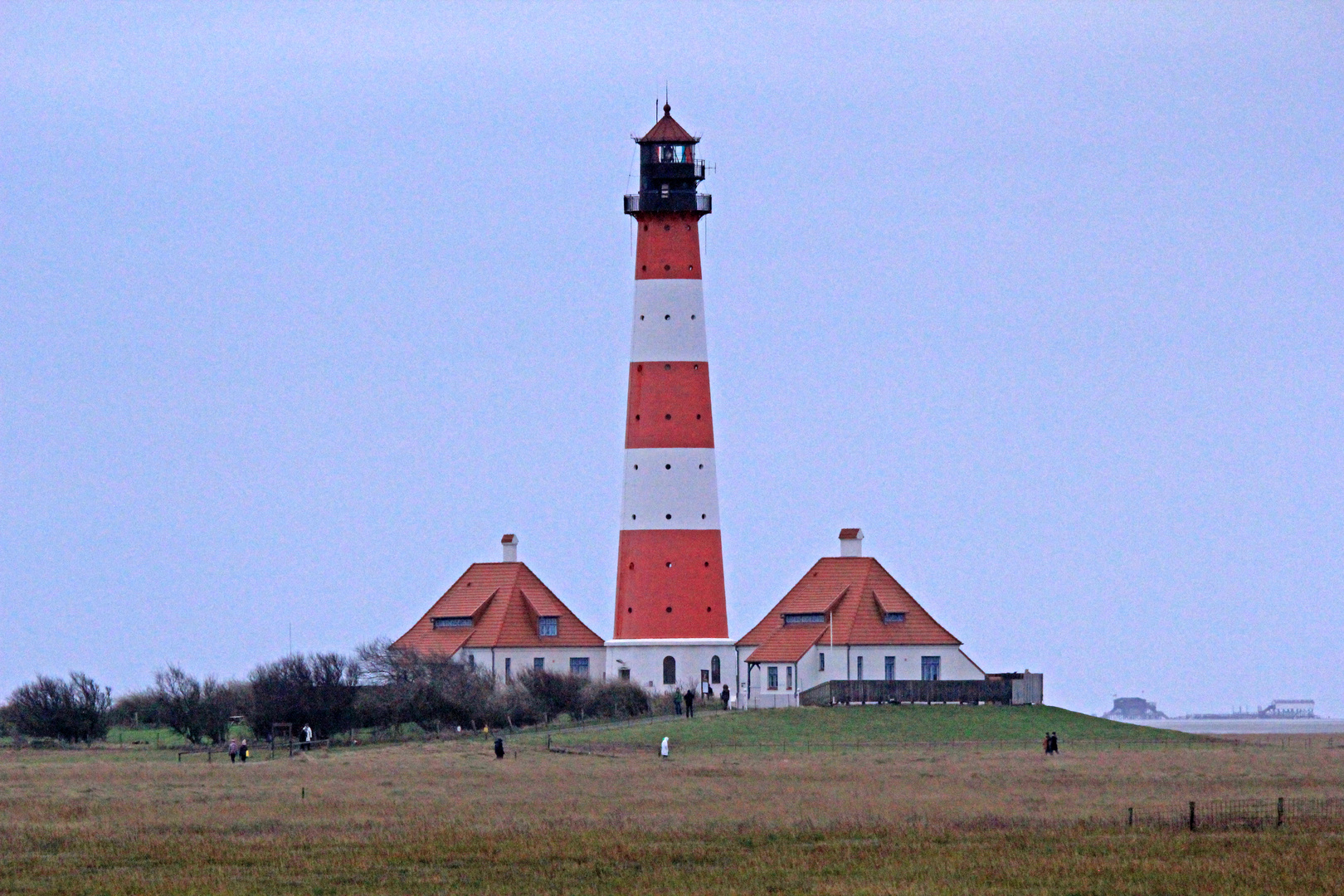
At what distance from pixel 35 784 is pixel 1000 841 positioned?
23.6 m

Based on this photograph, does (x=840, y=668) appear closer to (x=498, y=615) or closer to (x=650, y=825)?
(x=498, y=615)

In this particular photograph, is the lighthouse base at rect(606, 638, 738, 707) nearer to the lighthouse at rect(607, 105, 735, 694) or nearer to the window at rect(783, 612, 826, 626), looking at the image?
the lighthouse at rect(607, 105, 735, 694)

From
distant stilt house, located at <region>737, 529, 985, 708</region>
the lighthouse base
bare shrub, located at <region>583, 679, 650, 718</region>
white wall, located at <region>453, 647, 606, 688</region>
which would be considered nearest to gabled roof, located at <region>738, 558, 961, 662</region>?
distant stilt house, located at <region>737, 529, 985, 708</region>

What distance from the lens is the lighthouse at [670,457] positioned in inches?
3051

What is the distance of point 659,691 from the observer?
79.2m

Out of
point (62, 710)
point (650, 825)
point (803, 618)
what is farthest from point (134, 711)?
point (650, 825)

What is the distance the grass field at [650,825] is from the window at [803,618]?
1792cm

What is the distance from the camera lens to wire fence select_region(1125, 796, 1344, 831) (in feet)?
135

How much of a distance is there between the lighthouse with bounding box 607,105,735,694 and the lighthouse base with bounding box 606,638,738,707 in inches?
1.6

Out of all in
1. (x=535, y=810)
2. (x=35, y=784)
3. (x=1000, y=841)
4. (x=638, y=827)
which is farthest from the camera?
(x=35, y=784)

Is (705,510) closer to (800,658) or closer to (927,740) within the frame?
(800,658)

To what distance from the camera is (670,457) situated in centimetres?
7725

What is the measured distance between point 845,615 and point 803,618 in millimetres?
1644

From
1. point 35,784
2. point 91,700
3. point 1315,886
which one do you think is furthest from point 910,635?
point 1315,886
